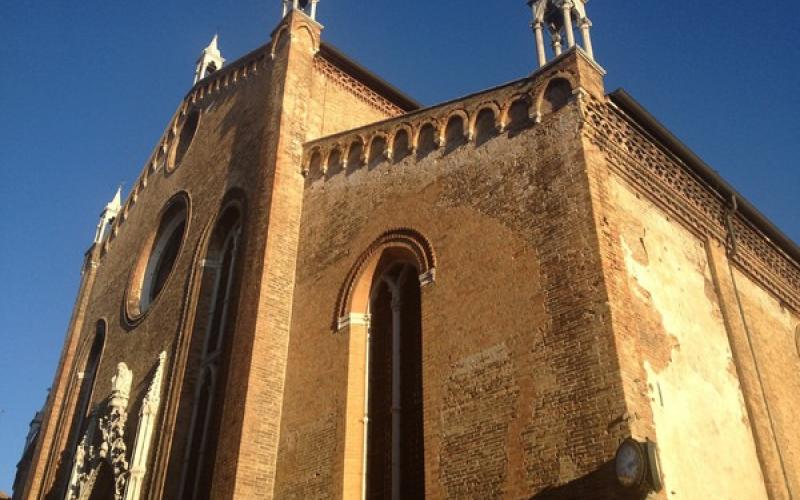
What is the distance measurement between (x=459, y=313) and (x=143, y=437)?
6409 millimetres

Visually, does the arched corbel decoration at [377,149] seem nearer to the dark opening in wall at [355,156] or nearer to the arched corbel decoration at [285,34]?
the dark opening in wall at [355,156]

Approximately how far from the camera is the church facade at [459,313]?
787cm

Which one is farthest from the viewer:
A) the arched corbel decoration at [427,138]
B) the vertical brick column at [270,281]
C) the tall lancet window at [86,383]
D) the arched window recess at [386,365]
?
the tall lancet window at [86,383]

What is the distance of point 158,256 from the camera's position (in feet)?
55.6

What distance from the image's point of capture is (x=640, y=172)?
10008mm

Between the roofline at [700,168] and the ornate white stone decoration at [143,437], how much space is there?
8853 millimetres

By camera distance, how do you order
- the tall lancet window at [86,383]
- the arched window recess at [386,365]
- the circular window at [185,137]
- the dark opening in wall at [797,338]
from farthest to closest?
the circular window at [185,137]
the tall lancet window at [86,383]
the dark opening in wall at [797,338]
the arched window recess at [386,365]

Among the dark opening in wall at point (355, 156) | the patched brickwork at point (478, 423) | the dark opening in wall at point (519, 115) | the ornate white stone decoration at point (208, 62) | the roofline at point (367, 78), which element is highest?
the ornate white stone decoration at point (208, 62)

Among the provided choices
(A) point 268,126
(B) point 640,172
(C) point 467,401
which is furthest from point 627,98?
(A) point 268,126

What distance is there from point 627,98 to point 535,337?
155 inches

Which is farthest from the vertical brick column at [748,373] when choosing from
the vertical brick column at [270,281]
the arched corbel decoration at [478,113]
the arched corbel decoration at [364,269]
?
the vertical brick column at [270,281]

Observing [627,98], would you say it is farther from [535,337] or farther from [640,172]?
[535,337]

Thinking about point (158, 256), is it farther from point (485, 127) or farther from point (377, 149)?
point (485, 127)

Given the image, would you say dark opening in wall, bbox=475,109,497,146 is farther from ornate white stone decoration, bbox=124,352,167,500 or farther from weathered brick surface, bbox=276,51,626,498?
ornate white stone decoration, bbox=124,352,167,500
